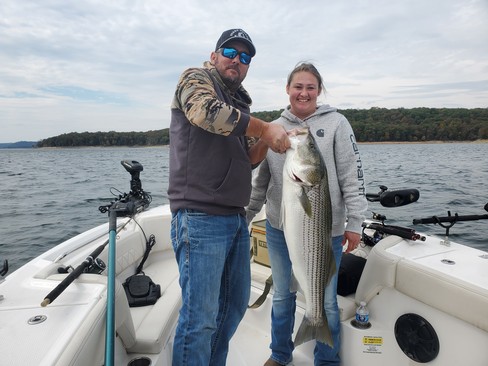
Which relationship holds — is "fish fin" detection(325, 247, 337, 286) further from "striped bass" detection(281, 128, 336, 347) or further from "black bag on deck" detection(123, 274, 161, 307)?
"black bag on deck" detection(123, 274, 161, 307)

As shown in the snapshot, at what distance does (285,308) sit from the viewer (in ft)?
10.5

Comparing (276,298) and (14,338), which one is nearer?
(14,338)

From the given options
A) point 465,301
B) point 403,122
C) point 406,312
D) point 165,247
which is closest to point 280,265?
point 406,312

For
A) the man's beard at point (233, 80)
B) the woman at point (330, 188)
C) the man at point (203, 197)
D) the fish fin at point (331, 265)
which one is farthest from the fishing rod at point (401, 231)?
the man's beard at point (233, 80)

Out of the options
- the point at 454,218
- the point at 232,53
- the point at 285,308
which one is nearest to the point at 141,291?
the point at 285,308

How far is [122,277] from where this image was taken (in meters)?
4.46

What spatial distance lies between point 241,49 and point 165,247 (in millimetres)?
3767

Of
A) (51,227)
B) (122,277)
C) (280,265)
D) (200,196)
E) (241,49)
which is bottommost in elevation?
(51,227)

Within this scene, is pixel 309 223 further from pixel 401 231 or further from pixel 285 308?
pixel 401 231

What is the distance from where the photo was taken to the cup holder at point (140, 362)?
9.11 ft

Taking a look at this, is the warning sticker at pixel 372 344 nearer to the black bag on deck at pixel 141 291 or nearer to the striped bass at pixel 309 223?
the striped bass at pixel 309 223

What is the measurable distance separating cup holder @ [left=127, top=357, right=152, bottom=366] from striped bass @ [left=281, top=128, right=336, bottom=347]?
4.11 ft

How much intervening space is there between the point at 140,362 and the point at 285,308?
1306 millimetres

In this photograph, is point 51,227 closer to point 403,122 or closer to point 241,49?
point 241,49
